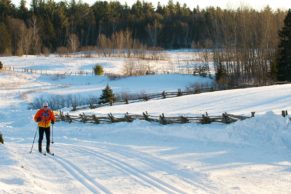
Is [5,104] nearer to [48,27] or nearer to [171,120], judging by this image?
[171,120]

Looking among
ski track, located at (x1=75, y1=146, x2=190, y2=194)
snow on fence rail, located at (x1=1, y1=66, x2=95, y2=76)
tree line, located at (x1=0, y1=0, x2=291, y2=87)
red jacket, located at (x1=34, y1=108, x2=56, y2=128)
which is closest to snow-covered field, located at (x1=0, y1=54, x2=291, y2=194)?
ski track, located at (x1=75, y1=146, x2=190, y2=194)

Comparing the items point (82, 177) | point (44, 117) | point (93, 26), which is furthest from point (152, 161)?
point (93, 26)

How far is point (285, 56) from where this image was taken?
4681 cm

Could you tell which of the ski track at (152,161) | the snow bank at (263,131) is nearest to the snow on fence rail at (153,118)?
the snow bank at (263,131)

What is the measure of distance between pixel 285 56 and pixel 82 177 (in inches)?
1538

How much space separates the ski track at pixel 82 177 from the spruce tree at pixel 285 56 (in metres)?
36.6

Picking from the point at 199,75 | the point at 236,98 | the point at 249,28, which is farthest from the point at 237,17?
the point at 236,98

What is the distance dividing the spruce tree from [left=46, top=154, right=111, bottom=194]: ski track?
36.6m

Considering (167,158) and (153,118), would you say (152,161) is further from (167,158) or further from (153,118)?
(153,118)

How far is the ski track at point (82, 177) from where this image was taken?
10.6 metres

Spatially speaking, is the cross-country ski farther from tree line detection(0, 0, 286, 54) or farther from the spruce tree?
tree line detection(0, 0, 286, 54)

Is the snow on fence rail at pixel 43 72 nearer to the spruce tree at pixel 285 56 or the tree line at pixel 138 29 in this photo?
the tree line at pixel 138 29

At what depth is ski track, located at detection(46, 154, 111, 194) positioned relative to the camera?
10.6 metres

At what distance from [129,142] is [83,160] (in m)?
5.36
